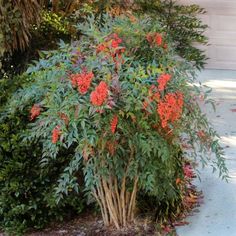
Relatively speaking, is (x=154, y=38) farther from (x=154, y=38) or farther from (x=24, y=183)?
(x=24, y=183)

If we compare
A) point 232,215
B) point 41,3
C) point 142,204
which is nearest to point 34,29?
point 41,3

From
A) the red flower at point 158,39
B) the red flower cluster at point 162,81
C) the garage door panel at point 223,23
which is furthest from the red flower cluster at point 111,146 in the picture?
the garage door panel at point 223,23

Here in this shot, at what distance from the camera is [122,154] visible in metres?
3.40

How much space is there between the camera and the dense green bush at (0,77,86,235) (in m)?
3.83

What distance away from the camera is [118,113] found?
10.6 ft

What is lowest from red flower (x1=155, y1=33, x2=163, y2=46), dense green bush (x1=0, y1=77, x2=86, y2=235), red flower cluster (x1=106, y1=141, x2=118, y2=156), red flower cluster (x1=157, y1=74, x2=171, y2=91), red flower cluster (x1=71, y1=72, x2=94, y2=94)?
dense green bush (x1=0, y1=77, x2=86, y2=235)

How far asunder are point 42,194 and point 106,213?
19.8 inches

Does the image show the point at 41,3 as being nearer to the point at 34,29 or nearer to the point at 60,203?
the point at 34,29

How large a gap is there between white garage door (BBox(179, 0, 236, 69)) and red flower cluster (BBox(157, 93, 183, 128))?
5.32 metres

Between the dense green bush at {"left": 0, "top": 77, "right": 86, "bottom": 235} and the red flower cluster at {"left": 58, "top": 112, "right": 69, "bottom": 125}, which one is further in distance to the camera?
the dense green bush at {"left": 0, "top": 77, "right": 86, "bottom": 235}

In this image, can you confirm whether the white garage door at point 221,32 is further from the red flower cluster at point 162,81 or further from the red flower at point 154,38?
the red flower cluster at point 162,81

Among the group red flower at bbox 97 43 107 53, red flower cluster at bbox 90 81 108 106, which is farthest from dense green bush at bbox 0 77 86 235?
red flower cluster at bbox 90 81 108 106

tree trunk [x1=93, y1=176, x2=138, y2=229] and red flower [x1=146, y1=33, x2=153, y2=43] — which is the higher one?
red flower [x1=146, y1=33, x2=153, y2=43]

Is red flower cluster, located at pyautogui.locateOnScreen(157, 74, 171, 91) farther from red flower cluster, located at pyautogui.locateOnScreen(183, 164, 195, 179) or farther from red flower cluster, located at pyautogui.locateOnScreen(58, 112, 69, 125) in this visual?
red flower cluster, located at pyautogui.locateOnScreen(183, 164, 195, 179)
